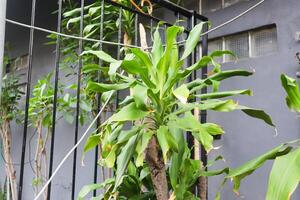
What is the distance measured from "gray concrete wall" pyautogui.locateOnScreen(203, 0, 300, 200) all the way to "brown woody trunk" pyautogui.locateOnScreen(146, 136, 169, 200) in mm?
1126

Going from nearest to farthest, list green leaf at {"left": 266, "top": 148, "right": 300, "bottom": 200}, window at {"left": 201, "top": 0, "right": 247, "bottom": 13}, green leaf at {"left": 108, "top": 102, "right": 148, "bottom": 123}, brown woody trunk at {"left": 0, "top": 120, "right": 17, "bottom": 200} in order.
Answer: green leaf at {"left": 266, "top": 148, "right": 300, "bottom": 200} → green leaf at {"left": 108, "top": 102, "right": 148, "bottom": 123} → window at {"left": 201, "top": 0, "right": 247, "bottom": 13} → brown woody trunk at {"left": 0, "top": 120, "right": 17, "bottom": 200}

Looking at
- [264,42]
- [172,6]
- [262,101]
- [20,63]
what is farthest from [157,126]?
[20,63]

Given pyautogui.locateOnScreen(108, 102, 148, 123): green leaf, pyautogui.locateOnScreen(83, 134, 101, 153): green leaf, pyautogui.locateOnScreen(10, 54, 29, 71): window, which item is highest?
pyautogui.locateOnScreen(10, 54, 29, 71): window

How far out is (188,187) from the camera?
1244 millimetres

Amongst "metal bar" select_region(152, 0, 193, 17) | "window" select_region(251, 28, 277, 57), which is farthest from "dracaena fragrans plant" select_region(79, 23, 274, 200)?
"window" select_region(251, 28, 277, 57)

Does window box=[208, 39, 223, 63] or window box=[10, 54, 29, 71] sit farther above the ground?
window box=[10, 54, 29, 71]

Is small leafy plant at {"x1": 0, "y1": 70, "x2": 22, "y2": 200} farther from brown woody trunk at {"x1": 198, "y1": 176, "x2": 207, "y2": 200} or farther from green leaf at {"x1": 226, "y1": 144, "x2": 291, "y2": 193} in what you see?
green leaf at {"x1": 226, "y1": 144, "x2": 291, "y2": 193}

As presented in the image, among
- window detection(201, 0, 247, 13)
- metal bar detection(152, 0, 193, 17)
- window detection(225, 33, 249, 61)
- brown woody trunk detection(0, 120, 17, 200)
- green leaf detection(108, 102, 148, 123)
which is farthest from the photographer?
brown woody trunk detection(0, 120, 17, 200)

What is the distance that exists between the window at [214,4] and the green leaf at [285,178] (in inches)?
63.1

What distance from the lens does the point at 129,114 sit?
3.61 feet

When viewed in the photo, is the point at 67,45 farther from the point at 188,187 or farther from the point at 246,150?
the point at 188,187

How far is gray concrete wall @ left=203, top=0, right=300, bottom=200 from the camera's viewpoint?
205 centimetres

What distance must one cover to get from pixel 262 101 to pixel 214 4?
34.2 inches

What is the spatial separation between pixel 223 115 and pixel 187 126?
1.27 m
